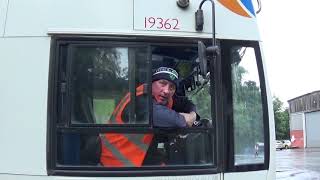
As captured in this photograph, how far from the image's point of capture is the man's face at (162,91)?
4.43 metres

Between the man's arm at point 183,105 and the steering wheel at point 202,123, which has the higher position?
the man's arm at point 183,105

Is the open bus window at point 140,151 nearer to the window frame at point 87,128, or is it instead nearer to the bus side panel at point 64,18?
the window frame at point 87,128

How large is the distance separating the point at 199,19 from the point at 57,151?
1481mm

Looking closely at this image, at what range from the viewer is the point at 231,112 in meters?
4.46

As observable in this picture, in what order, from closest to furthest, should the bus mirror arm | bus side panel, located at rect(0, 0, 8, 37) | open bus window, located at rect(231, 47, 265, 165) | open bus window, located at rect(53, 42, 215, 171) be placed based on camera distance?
the bus mirror arm, open bus window, located at rect(53, 42, 215, 171), bus side panel, located at rect(0, 0, 8, 37), open bus window, located at rect(231, 47, 265, 165)

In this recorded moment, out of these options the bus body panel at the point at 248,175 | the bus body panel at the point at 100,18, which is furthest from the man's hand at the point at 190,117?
the bus body panel at the point at 100,18

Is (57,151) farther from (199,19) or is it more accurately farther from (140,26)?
(199,19)

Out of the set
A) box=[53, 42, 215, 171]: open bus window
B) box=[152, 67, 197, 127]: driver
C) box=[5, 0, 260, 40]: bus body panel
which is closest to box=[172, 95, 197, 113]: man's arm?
box=[152, 67, 197, 127]: driver

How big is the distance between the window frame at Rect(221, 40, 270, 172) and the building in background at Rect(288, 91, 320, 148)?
63.0m

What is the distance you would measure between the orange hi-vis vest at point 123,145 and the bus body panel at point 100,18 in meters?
0.51

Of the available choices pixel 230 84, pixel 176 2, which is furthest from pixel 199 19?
pixel 230 84

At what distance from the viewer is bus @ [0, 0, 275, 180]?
4.22 metres

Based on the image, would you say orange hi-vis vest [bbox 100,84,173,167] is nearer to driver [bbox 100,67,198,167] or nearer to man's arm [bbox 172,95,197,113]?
driver [bbox 100,67,198,167]

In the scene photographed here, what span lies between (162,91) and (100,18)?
0.74 m
